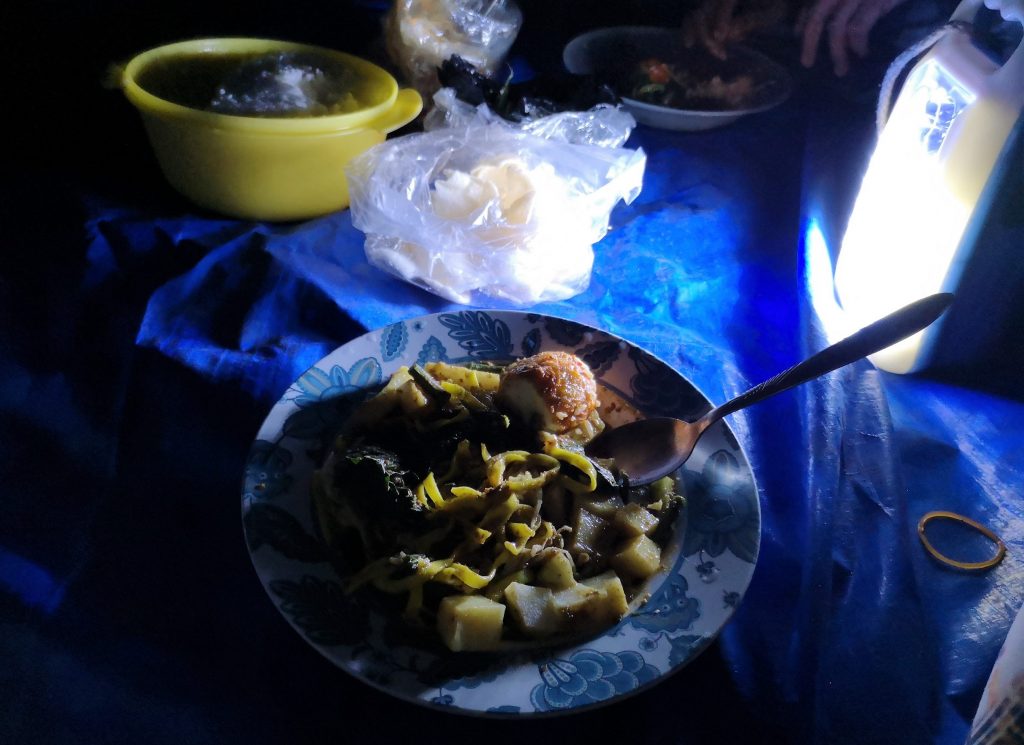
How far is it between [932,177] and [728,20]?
87 centimetres

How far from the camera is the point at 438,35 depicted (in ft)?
4.48

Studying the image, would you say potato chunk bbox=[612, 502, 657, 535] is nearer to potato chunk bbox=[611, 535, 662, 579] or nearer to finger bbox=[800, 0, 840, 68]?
potato chunk bbox=[611, 535, 662, 579]

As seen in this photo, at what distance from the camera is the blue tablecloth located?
628 millimetres

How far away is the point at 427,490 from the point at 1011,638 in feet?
1.58

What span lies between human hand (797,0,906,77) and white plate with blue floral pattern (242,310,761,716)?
95cm

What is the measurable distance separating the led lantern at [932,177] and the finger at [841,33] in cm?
56

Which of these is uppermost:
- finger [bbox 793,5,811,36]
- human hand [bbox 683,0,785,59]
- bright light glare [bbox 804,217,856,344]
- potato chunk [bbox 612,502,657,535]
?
finger [bbox 793,5,811,36]

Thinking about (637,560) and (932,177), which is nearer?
(637,560)

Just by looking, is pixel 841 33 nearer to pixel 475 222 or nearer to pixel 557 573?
pixel 475 222

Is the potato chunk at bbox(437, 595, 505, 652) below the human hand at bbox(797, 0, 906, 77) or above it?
below

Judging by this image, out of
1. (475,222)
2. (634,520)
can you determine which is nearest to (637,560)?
(634,520)

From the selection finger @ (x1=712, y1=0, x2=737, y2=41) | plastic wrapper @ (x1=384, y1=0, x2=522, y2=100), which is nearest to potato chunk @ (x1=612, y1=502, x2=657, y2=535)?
plastic wrapper @ (x1=384, y1=0, x2=522, y2=100)

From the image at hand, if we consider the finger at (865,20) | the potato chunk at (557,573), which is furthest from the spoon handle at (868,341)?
the finger at (865,20)

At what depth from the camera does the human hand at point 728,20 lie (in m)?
1.59
